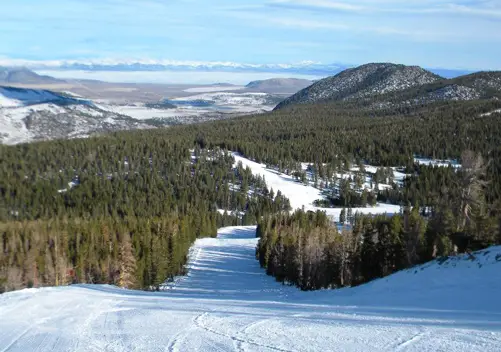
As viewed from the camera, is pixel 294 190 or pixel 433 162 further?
pixel 433 162

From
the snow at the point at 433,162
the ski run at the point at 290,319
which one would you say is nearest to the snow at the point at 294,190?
the snow at the point at 433,162

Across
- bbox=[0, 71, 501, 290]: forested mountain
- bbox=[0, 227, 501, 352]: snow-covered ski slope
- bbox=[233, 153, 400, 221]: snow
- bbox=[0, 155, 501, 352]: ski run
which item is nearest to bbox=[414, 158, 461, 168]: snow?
bbox=[0, 71, 501, 290]: forested mountain

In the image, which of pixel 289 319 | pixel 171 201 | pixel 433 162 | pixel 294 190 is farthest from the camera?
pixel 433 162

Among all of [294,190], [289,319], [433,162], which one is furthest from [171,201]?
[289,319]

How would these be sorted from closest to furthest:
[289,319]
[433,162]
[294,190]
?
[289,319] → [294,190] → [433,162]

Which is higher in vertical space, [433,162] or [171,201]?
[433,162]

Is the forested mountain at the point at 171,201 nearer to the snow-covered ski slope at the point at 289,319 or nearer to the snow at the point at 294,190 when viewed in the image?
the snow at the point at 294,190

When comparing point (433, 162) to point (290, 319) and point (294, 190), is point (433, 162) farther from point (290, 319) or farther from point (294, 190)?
point (290, 319)

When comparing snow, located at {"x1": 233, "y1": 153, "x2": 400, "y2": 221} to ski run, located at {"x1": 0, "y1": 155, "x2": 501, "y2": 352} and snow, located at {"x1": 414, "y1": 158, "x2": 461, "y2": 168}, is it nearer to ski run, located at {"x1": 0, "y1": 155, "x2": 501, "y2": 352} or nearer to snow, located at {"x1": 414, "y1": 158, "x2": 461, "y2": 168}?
snow, located at {"x1": 414, "y1": 158, "x2": 461, "y2": 168}
